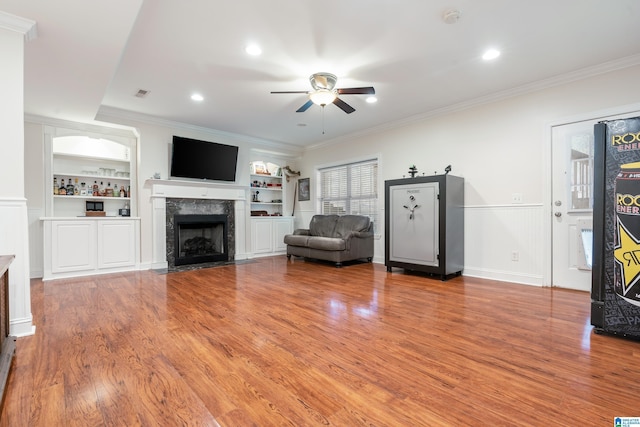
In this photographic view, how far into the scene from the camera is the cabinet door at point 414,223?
14.3ft

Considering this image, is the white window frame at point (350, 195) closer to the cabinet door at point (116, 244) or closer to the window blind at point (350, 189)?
the window blind at point (350, 189)

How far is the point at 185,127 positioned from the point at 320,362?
516 cm

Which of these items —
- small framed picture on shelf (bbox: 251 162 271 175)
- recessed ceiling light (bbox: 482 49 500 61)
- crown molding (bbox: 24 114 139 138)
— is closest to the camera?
recessed ceiling light (bbox: 482 49 500 61)

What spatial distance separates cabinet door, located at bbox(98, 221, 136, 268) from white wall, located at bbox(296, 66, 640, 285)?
494 cm

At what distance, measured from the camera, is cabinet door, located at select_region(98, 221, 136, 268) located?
4.83 metres

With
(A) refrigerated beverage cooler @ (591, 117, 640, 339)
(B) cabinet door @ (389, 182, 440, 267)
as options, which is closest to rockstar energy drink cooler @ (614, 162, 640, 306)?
(A) refrigerated beverage cooler @ (591, 117, 640, 339)

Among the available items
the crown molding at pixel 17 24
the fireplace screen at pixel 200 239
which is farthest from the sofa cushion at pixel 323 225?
the crown molding at pixel 17 24

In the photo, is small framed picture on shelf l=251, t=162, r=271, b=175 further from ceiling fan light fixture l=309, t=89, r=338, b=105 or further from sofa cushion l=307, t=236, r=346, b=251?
ceiling fan light fixture l=309, t=89, r=338, b=105

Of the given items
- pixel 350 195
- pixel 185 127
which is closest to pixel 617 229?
pixel 350 195

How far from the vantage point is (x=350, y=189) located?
6500 mm

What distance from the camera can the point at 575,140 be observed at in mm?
3654

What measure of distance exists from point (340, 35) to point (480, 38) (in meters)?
1.31

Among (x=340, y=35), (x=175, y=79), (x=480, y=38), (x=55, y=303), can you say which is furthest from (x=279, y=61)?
(x=55, y=303)

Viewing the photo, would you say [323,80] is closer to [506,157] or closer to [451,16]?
[451,16]
